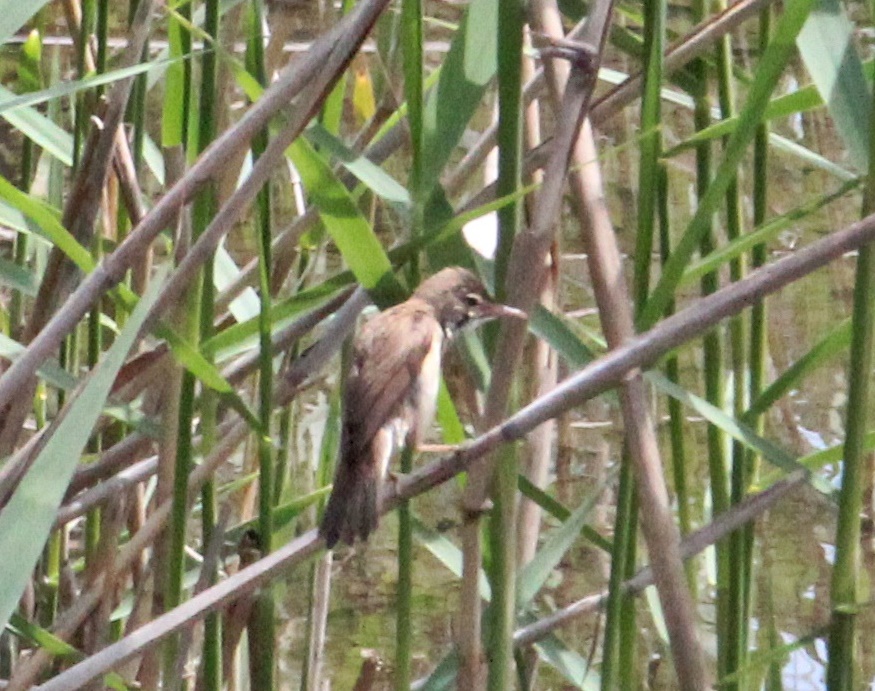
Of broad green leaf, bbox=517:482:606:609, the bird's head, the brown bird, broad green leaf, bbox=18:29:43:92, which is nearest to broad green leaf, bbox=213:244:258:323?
the brown bird

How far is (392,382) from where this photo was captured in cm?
189

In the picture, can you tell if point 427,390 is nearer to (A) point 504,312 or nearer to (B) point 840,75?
(A) point 504,312

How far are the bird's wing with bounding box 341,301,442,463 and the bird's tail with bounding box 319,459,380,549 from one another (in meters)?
0.08

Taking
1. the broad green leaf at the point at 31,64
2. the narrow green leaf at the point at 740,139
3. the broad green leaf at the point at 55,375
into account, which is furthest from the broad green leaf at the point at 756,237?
the broad green leaf at the point at 31,64

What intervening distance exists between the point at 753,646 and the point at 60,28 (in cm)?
364

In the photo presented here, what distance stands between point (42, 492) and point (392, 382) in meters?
0.65

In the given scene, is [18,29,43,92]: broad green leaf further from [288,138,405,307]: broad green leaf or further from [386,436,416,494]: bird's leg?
[386,436,416,494]: bird's leg

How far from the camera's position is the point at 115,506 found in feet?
6.90

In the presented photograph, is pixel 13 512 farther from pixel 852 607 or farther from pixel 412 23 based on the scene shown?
pixel 852 607

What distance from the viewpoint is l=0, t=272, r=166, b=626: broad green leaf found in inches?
49.4

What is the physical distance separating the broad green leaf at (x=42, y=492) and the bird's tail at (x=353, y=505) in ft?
1.21

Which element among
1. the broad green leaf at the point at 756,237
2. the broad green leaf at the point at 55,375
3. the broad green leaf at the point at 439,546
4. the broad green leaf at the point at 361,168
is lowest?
the broad green leaf at the point at 439,546

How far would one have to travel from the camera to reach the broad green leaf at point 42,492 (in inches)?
49.4

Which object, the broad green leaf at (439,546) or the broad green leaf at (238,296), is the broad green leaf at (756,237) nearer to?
the broad green leaf at (439,546)
